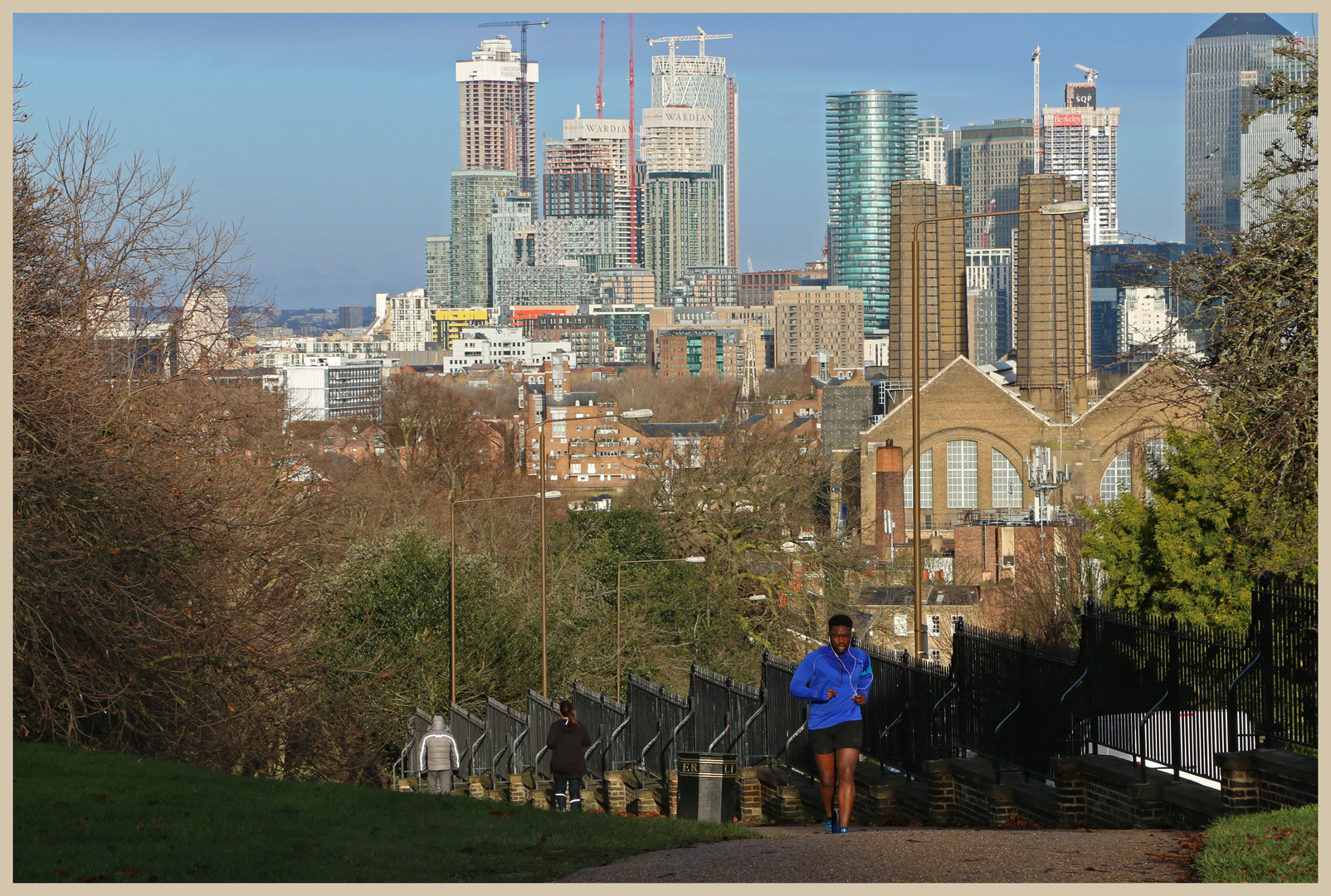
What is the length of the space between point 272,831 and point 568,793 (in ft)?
19.9

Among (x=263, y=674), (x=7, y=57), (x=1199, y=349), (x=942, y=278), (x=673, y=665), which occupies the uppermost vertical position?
(x=942, y=278)

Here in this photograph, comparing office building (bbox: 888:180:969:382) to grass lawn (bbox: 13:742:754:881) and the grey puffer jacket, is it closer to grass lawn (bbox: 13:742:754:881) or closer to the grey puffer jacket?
the grey puffer jacket

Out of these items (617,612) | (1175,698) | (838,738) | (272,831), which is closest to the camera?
(272,831)

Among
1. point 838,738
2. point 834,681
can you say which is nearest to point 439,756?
point 838,738

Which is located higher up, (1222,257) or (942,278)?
(942,278)

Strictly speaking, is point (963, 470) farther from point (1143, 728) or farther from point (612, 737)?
point (1143, 728)

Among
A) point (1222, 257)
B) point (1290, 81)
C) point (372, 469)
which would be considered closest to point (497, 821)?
point (1222, 257)

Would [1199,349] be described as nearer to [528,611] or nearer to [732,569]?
[528,611]

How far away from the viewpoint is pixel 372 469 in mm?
63281

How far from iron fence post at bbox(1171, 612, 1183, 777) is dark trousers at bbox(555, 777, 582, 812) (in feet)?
22.3

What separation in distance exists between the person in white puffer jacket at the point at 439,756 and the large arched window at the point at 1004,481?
66.7 meters

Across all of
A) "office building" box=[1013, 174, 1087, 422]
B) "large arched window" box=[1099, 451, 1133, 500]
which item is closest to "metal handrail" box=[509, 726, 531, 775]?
"large arched window" box=[1099, 451, 1133, 500]

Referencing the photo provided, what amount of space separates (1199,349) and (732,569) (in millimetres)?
32741

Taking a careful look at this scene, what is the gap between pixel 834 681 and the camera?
37.9 feet
